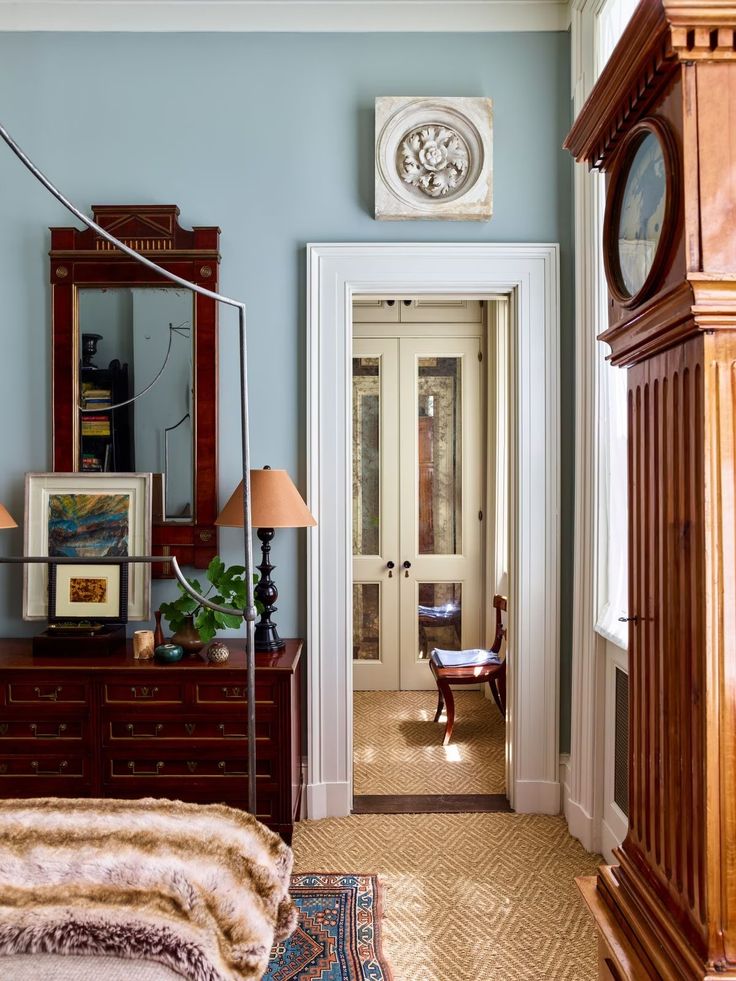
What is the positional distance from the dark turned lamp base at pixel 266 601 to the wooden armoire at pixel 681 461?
1.89 m

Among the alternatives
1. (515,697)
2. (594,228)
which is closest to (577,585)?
(515,697)

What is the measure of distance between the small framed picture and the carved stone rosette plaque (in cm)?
188

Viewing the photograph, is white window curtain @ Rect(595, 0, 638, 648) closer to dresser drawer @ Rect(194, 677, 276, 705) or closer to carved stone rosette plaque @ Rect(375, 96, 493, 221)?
carved stone rosette plaque @ Rect(375, 96, 493, 221)

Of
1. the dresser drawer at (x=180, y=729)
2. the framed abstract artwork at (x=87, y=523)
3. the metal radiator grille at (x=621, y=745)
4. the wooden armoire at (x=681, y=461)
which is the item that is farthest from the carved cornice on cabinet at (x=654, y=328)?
the framed abstract artwork at (x=87, y=523)

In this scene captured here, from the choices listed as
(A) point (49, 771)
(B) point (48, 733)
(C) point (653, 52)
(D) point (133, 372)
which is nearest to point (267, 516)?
(D) point (133, 372)

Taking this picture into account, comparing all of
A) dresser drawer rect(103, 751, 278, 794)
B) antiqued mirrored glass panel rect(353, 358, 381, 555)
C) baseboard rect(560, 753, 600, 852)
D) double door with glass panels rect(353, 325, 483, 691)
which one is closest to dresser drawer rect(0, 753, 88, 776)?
dresser drawer rect(103, 751, 278, 794)

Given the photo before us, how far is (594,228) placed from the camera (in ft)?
9.31

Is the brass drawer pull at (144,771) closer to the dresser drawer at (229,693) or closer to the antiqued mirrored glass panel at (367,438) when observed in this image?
the dresser drawer at (229,693)

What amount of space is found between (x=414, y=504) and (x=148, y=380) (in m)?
2.36

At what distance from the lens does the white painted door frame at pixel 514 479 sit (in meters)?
3.16

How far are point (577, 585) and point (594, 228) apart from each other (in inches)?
54.7

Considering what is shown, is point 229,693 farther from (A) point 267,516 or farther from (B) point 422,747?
(B) point 422,747

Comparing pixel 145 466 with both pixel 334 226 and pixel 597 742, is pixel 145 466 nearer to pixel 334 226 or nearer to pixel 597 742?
pixel 334 226

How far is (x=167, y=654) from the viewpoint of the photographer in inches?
112
